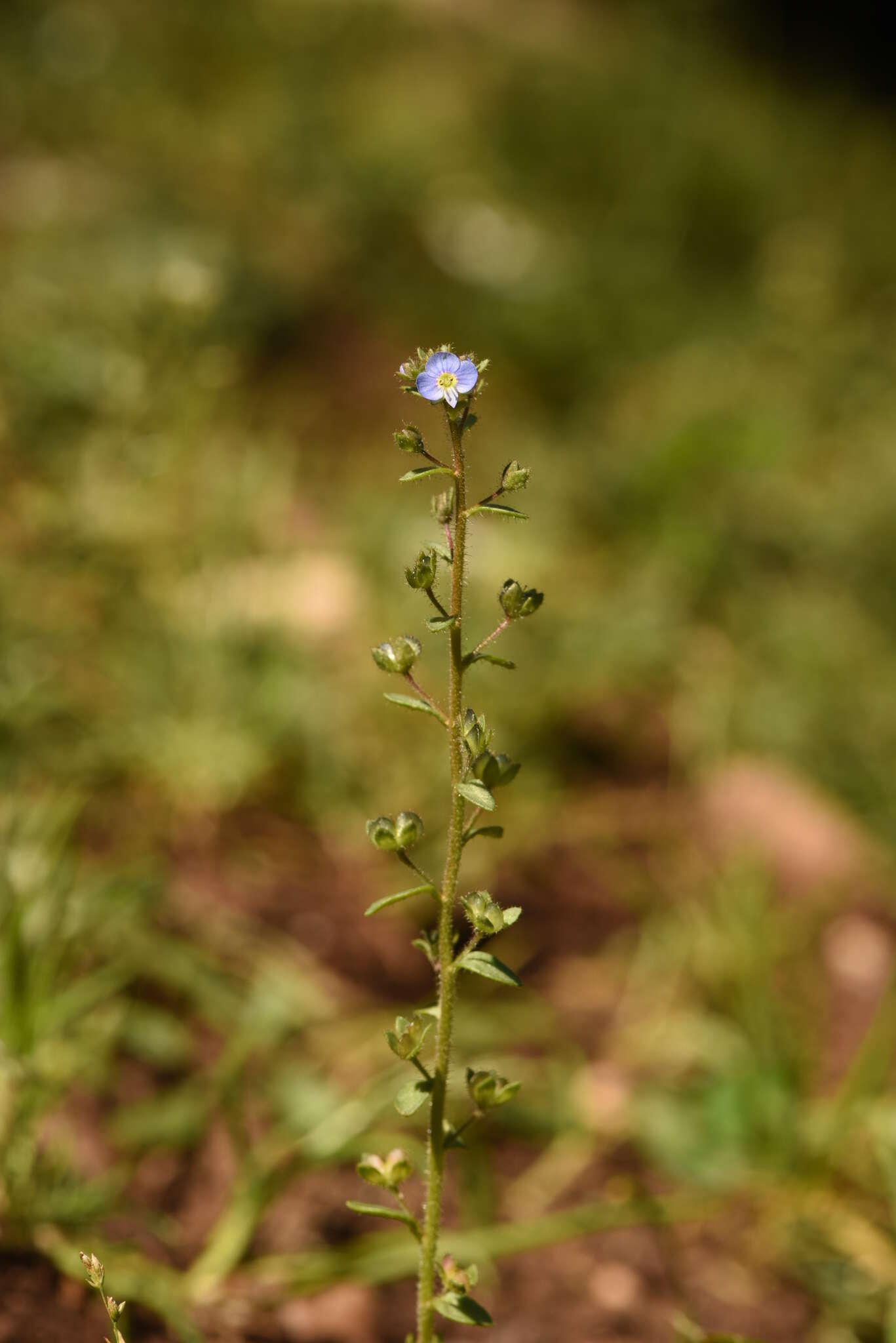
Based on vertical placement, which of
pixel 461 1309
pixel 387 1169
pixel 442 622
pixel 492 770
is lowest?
pixel 461 1309

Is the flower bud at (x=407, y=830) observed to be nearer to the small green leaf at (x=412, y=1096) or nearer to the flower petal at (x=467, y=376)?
the small green leaf at (x=412, y=1096)

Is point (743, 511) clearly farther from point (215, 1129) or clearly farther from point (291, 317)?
point (215, 1129)

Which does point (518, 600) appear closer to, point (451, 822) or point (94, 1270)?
point (451, 822)

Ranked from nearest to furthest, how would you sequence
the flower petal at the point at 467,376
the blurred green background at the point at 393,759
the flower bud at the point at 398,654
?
the flower petal at the point at 467,376 < the flower bud at the point at 398,654 < the blurred green background at the point at 393,759

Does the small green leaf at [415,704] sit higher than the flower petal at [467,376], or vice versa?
the flower petal at [467,376]

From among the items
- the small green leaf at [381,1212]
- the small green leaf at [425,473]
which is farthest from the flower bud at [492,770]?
the small green leaf at [381,1212]

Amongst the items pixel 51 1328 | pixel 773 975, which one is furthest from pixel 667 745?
pixel 51 1328

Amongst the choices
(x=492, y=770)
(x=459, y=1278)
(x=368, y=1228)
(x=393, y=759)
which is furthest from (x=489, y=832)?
(x=393, y=759)

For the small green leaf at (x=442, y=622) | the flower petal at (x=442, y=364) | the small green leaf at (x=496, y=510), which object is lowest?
the small green leaf at (x=442, y=622)
